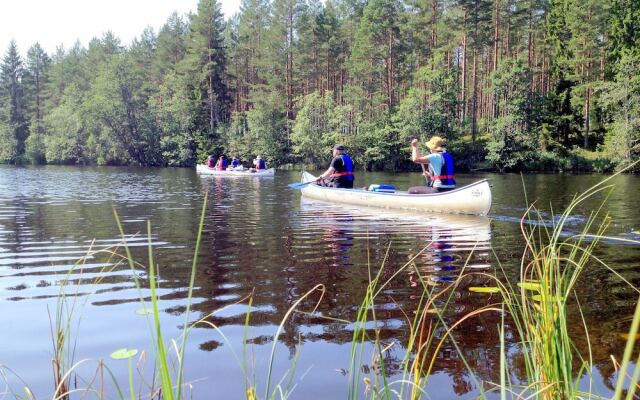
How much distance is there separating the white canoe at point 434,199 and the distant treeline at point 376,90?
24.3 metres

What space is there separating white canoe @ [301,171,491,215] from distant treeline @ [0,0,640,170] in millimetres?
24334

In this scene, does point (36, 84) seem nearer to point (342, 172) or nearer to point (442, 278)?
point (342, 172)

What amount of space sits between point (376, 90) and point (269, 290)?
145ft

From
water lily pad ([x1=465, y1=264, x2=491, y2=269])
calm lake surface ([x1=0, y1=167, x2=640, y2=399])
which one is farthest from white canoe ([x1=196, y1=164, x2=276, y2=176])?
water lily pad ([x1=465, y1=264, x2=491, y2=269])

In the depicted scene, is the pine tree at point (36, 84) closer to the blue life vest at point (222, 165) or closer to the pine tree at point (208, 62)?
the pine tree at point (208, 62)

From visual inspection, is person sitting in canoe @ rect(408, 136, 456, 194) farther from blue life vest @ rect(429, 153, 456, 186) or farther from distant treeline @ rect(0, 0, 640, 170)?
distant treeline @ rect(0, 0, 640, 170)

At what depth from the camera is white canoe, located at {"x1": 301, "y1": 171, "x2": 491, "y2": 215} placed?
12227 millimetres

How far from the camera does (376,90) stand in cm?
4828

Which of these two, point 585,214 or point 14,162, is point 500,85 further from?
point 14,162

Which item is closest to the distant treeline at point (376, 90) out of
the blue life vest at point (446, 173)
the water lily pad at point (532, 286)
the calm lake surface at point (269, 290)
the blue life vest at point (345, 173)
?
the blue life vest at point (345, 173)

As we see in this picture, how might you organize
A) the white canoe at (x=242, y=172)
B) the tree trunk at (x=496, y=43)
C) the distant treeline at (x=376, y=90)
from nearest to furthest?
the white canoe at (x=242, y=172) < the distant treeline at (x=376, y=90) < the tree trunk at (x=496, y=43)

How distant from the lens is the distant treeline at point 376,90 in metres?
39.2

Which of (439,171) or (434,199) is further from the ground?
(439,171)

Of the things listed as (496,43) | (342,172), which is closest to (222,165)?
(342,172)
